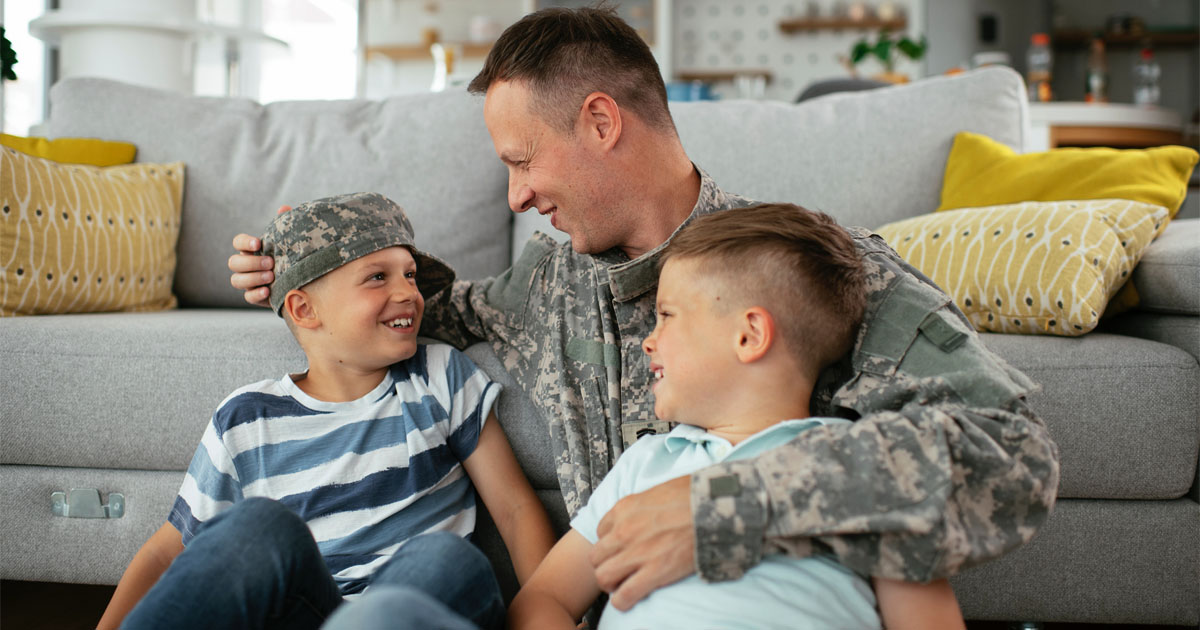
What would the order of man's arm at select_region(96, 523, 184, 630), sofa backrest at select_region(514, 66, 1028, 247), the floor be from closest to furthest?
man's arm at select_region(96, 523, 184, 630), the floor, sofa backrest at select_region(514, 66, 1028, 247)

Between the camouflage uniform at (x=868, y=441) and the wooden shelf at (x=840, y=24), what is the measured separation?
229 inches

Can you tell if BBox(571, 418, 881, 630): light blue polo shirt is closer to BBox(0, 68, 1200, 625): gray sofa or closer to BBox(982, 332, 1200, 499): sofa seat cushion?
BBox(0, 68, 1200, 625): gray sofa

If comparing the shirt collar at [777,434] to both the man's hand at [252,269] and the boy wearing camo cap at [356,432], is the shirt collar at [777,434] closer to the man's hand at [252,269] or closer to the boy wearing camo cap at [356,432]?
the boy wearing camo cap at [356,432]

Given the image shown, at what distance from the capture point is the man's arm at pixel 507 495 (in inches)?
46.9

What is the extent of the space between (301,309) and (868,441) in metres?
0.83

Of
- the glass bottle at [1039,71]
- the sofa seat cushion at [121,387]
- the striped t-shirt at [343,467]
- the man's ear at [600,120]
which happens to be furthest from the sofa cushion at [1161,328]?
the glass bottle at [1039,71]

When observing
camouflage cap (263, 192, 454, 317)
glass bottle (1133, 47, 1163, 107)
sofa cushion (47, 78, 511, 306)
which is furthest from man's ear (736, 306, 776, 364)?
glass bottle (1133, 47, 1163, 107)

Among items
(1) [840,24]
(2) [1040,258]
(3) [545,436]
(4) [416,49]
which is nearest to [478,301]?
(3) [545,436]

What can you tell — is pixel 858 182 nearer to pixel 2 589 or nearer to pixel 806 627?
pixel 806 627

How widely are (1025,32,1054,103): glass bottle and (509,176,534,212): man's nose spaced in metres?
4.92

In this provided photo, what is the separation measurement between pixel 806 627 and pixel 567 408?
49cm

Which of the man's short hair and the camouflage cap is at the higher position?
the man's short hair

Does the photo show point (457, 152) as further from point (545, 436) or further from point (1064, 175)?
point (1064, 175)

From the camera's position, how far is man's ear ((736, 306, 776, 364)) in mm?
906
